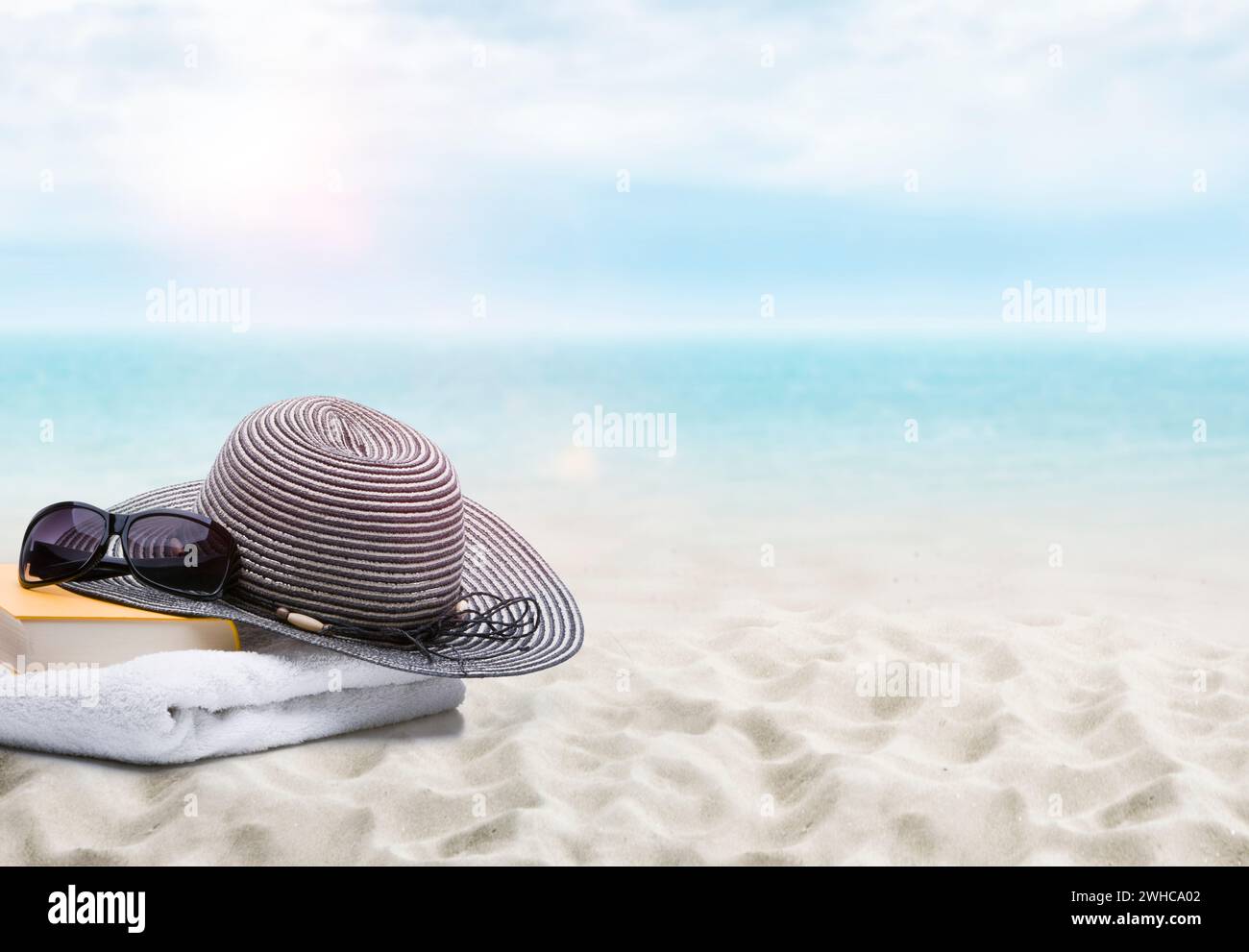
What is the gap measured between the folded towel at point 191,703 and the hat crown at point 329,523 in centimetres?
13

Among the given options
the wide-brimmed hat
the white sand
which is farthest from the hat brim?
the white sand

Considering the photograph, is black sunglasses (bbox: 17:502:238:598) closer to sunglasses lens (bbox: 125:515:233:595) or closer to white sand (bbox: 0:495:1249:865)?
sunglasses lens (bbox: 125:515:233:595)

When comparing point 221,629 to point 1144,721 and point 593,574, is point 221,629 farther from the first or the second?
point 593,574

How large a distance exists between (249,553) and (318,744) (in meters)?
0.40

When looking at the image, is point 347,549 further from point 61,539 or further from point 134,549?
point 61,539

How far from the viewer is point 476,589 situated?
2924 mm

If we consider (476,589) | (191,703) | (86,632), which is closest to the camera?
(191,703)

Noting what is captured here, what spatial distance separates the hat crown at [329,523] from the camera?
2.51 meters

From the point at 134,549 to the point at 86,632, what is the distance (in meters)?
0.18

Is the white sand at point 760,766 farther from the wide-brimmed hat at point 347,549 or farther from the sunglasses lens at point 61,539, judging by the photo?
the sunglasses lens at point 61,539

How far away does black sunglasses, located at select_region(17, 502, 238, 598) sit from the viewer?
98.6 inches

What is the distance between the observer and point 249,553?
2531mm

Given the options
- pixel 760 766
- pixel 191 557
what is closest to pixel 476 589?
pixel 191 557

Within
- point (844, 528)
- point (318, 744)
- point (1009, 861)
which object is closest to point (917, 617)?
Result: point (1009, 861)
